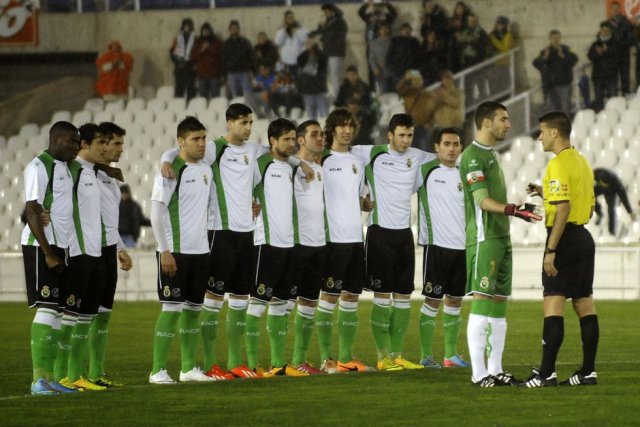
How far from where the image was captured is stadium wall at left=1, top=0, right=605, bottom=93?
27797 mm

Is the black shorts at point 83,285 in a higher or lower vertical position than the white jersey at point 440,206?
lower

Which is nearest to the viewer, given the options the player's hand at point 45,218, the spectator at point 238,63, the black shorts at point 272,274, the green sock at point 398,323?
the player's hand at point 45,218

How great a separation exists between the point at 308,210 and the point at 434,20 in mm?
12977

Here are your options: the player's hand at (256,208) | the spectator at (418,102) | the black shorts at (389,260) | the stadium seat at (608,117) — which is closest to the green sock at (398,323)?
the black shorts at (389,260)

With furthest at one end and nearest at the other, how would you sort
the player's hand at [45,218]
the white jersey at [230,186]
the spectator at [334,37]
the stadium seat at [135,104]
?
the stadium seat at [135,104] → the spectator at [334,37] → the white jersey at [230,186] → the player's hand at [45,218]

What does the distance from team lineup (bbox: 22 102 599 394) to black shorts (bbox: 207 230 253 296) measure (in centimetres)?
1

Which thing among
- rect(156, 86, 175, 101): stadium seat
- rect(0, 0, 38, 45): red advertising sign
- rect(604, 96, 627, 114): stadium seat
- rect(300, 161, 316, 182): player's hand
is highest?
rect(0, 0, 38, 45): red advertising sign

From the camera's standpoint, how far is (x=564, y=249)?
1088 centimetres

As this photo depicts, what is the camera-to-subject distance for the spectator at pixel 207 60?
27406mm

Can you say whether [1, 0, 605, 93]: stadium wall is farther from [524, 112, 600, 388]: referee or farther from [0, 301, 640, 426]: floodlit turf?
[524, 112, 600, 388]: referee

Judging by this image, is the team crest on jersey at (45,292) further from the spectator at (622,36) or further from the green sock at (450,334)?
the spectator at (622,36)

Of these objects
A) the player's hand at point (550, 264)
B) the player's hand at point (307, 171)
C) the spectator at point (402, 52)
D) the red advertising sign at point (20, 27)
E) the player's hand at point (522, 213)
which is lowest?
the player's hand at point (550, 264)

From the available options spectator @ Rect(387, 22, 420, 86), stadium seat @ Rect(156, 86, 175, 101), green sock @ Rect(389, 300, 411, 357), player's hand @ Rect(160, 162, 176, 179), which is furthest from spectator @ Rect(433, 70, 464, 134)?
player's hand @ Rect(160, 162, 176, 179)

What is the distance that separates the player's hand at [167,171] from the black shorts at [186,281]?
25.5 inches
